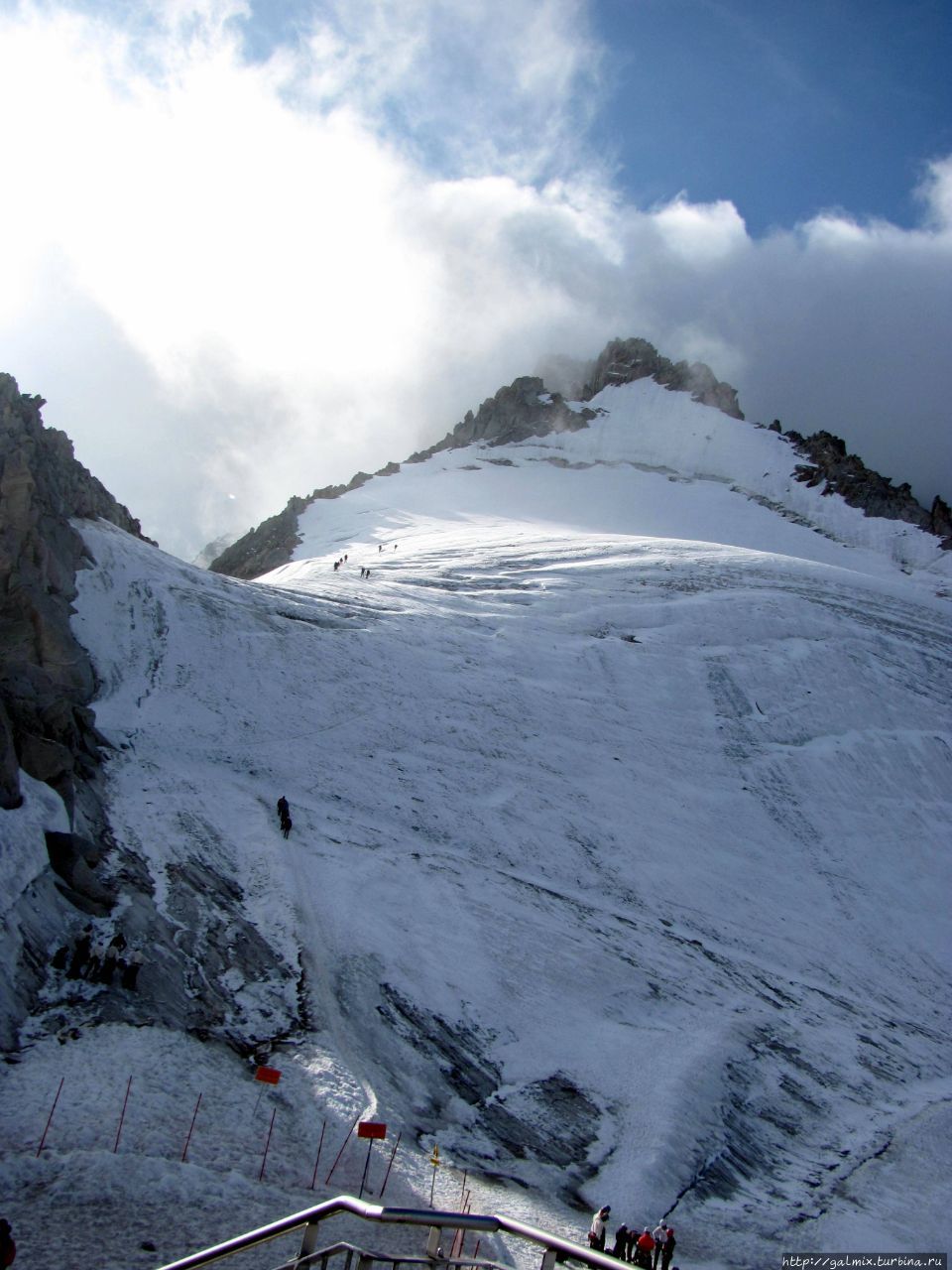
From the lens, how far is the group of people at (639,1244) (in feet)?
46.5

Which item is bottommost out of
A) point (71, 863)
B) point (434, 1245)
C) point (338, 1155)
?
point (338, 1155)

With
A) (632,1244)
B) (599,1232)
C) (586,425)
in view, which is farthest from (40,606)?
(586,425)

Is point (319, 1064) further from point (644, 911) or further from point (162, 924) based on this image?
point (644, 911)

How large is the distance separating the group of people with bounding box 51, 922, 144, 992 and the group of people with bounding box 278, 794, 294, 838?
31.8ft

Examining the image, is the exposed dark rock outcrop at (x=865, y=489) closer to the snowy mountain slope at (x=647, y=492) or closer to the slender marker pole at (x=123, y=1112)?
the snowy mountain slope at (x=647, y=492)

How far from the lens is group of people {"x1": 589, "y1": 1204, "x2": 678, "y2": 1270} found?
558 inches

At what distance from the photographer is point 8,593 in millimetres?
32188

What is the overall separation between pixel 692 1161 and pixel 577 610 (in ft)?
130

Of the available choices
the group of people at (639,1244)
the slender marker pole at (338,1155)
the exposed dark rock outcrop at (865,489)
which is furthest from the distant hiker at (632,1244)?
the exposed dark rock outcrop at (865,489)

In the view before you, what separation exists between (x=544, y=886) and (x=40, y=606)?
2087 centimetres

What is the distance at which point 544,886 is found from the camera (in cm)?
3100

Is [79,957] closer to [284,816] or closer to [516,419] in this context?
[284,816]

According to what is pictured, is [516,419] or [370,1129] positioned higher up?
[516,419]

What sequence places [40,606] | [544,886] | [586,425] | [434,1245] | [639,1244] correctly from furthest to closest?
[586,425] < [40,606] < [544,886] < [639,1244] < [434,1245]
